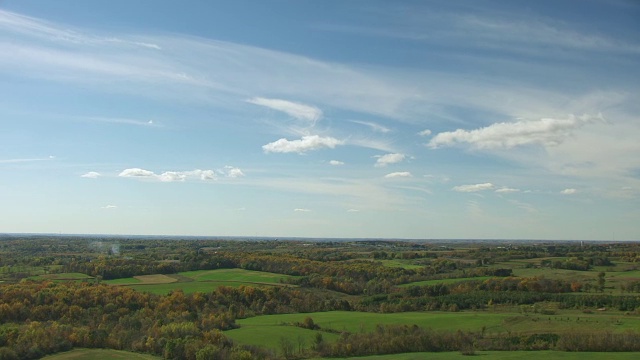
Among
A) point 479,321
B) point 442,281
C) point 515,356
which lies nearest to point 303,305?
point 479,321

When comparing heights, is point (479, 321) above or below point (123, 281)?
below

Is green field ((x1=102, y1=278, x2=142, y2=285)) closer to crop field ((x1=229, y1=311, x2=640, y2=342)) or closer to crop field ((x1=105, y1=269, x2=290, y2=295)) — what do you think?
crop field ((x1=105, y1=269, x2=290, y2=295))

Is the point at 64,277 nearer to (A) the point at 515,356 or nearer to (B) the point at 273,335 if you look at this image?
(B) the point at 273,335

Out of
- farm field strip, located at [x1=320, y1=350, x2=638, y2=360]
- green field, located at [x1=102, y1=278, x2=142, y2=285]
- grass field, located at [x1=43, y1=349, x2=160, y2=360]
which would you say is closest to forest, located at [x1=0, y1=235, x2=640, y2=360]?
green field, located at [x1=102, y1=278, x2=142, y2=285]

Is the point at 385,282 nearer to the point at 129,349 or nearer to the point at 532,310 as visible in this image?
the point at 532,310

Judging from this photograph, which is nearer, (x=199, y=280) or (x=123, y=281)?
(x=123, y=281)

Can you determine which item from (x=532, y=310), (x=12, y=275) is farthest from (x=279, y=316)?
(x=12, y=275)
